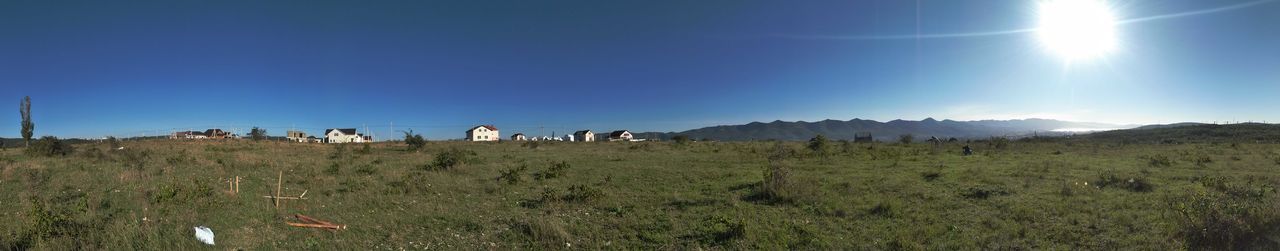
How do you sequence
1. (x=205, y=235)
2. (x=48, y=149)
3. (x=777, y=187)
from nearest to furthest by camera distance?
(x=205, y=235)
(x=777, y=187)
(x=48, y=149)

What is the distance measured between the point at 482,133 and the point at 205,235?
9237 centimetres

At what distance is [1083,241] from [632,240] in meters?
6.36

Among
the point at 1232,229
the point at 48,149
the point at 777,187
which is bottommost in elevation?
the point at 1232,229

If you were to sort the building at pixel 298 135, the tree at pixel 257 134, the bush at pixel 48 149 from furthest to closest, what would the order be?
the building at pixel 298 135 → the tree at pixel 257 134 → the bush at pixel 48 149

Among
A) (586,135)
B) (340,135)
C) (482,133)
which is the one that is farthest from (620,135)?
(340,135)

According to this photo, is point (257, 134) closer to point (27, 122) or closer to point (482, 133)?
point (27, 122)

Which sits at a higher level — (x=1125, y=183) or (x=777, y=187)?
(x=777, y=187)

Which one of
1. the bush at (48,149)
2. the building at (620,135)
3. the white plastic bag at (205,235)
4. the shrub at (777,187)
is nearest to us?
the white plastic bag at (205,235)

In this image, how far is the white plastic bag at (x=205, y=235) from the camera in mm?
6934

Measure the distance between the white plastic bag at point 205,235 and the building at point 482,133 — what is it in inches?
3469

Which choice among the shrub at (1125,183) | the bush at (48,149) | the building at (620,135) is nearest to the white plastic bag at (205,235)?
the shrub at (1125,183)

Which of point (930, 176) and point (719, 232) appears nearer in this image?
point (719, 232)

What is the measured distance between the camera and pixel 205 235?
23.2 feet

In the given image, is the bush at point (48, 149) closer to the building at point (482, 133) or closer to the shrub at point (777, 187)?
the shrub at point (777, 187)
